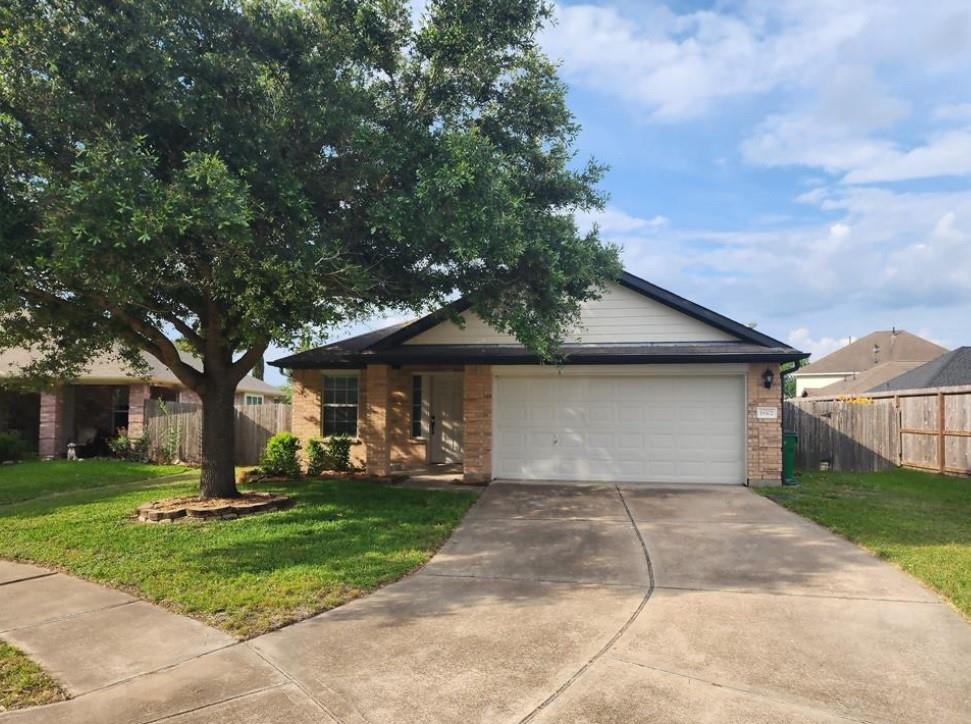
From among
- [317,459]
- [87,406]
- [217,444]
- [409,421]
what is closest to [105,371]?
[87,406]

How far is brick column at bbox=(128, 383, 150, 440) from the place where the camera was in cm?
1870

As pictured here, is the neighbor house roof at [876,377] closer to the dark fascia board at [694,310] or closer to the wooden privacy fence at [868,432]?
Result: the wooden privacy fence at [868,432]

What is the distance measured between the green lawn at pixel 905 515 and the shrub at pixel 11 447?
19.1 meters

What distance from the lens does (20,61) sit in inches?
275

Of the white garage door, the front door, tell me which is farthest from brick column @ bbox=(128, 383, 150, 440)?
the white garage door

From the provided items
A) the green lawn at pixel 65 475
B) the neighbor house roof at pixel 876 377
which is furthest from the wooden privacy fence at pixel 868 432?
the neighbor house roof at pixel 876 377

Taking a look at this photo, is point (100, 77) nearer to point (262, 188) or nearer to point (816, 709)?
point (262, 188)

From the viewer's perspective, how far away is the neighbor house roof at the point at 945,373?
20.4m

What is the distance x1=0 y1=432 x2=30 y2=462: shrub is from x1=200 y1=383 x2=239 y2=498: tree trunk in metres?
11.2

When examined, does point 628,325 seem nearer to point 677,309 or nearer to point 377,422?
point 677,309

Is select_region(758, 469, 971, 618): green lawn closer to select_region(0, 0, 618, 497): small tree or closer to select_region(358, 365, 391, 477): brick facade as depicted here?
select_region(0, 0, 618, 497): small tree

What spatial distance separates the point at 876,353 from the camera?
41062 millimetres

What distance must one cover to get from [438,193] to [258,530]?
16.7 feet

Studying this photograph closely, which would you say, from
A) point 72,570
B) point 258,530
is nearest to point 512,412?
point 258,530
